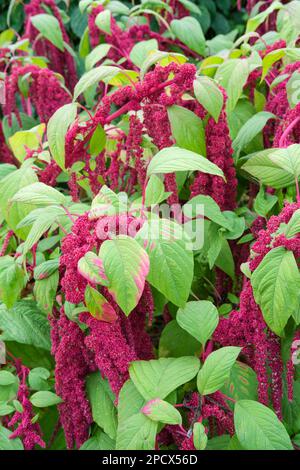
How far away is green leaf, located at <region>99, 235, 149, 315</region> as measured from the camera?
693mm

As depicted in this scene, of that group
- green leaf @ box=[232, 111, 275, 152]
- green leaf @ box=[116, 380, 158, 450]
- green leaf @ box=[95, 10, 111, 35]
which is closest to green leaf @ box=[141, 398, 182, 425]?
green leaf @ box=[116, 380, 158, 450]

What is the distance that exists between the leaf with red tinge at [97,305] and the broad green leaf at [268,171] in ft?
1.20

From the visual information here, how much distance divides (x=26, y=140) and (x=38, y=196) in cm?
41

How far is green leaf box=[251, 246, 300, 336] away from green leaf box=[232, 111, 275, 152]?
13.8 inches

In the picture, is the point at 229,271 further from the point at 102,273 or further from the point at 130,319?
the point at 102,273

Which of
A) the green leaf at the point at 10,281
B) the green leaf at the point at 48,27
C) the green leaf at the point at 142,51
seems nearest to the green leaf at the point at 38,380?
the green leaf at the point at 10,281

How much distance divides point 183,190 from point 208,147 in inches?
8.1

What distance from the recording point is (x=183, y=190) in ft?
3.76

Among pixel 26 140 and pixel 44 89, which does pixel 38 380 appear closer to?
pixel 26 140

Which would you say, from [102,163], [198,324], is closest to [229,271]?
[198,324]

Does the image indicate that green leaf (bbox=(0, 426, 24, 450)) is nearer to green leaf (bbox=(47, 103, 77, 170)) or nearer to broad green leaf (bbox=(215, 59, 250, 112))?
green leaf (bbox=(47, 103, 77, 170))

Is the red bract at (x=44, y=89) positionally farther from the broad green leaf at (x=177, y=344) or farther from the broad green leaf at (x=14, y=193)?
the broad green leaf at (x=177, y=344)

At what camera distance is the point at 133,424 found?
0.76 meters

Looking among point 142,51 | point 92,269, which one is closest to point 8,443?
point 92,269
